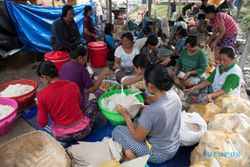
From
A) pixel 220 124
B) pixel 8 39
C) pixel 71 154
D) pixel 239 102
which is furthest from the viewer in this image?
pixel 8 39

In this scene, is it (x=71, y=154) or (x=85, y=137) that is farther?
(x=85, y=137)

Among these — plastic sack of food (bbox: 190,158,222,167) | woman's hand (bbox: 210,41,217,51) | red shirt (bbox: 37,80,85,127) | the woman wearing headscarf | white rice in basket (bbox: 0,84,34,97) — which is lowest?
plastic sack of food (bbox: 190,158,222,167)

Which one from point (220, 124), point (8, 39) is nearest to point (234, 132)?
point (220, 124)

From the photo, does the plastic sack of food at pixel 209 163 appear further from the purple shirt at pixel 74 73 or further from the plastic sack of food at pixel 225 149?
the purple shirt at pixel 74 73

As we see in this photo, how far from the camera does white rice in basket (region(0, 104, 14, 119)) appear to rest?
248 centimetres

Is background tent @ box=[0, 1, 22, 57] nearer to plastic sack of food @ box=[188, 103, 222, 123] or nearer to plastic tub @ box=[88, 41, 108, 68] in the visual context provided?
plastic tub @ box=[88, 41, 108, 68]

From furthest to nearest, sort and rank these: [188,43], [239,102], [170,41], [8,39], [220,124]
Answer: [170,41]
[8,39]
[188,43]
[239,102]
[220,124]

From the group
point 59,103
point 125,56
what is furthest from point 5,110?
point 125,56

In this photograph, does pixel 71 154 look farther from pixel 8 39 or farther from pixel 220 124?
pixel 8 39

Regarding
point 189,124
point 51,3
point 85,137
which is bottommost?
point 85,137

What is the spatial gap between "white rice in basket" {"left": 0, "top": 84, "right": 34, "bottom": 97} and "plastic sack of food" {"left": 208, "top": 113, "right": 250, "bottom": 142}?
2631mm

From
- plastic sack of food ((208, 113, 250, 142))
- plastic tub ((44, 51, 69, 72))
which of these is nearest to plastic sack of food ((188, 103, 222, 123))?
plastic sack of food ((208, 113, 250, 142))

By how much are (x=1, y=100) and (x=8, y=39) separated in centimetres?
225

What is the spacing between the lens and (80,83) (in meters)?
2.60
